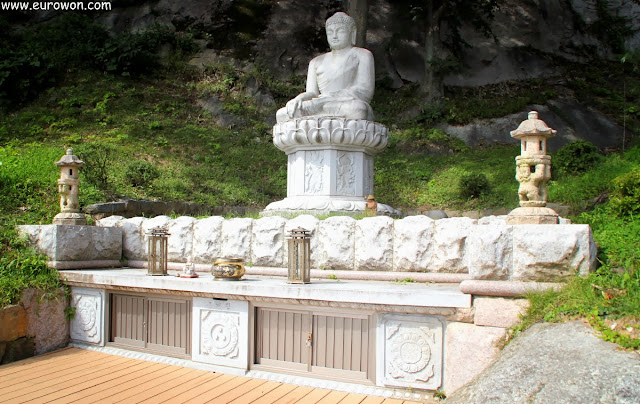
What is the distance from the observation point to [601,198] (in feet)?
23.3

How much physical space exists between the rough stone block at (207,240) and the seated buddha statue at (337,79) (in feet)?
7.43

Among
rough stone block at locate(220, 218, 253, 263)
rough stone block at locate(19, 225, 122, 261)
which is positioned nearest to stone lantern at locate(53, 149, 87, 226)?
rough stone block at locate(19, 225, 122, 261)

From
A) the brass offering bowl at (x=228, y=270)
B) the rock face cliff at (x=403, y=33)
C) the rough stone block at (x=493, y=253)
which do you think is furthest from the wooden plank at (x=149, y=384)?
the rock face cliff at (x=403, y=33)

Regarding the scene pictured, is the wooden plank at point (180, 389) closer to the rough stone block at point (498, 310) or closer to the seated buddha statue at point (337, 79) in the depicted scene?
the rough stone block at point (498, 310)

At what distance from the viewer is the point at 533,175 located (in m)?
3.48

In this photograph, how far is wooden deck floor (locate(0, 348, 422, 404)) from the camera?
350cm

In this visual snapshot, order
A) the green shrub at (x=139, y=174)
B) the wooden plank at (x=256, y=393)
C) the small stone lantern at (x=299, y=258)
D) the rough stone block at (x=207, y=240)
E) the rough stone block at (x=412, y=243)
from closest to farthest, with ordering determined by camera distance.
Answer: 1. the wooden plank at (x=256, y=393)
2. the small stone lantern at (x=299, y=258)
3. the rough stone block at (x=412, y=243)
4. the rough stone block at (x=207, y=240)
5. the green shrub at (x=139, y=174)

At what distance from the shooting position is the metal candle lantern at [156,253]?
4.79 m

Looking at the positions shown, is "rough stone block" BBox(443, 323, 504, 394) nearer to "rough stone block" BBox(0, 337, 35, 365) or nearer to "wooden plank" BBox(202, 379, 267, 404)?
"wooden plank" BBox(202, 379, 267, 404)

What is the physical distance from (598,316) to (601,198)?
17.0ft

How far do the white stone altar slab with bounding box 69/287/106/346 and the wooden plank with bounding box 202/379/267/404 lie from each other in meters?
1.90

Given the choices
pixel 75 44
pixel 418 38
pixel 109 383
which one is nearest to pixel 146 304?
pixel 109 383

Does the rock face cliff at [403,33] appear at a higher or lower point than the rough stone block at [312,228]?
higher

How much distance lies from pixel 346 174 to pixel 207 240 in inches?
87.3
